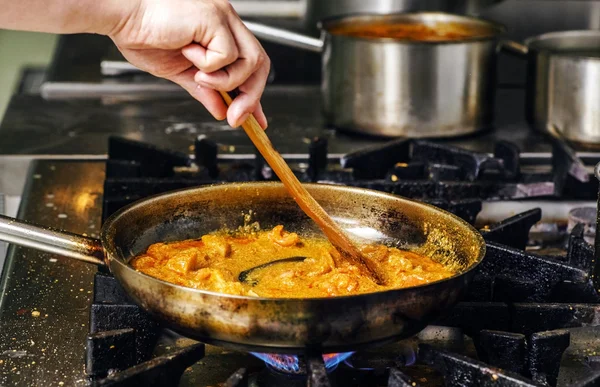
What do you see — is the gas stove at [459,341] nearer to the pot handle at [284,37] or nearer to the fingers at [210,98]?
the fingers at [210,98]

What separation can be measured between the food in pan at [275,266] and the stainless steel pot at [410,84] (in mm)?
564

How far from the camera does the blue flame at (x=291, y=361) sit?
943 mm

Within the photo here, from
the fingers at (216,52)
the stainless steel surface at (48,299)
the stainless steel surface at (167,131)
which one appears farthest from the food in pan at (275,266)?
the stainless steel surface at (167,131)

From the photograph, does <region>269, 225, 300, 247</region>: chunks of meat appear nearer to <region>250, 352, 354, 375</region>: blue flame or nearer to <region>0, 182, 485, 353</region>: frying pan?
<region>0, 182, 485, 353</region>: frying pan

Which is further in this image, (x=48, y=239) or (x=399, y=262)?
(x=399, y=262)

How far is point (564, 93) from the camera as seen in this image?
169 centimetres

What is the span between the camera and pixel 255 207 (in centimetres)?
124

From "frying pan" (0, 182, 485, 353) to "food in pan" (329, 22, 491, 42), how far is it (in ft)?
2.48

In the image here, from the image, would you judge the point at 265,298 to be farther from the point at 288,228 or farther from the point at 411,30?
the point at 411,30

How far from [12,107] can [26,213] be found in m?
0.64

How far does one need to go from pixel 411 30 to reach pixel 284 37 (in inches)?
10.9

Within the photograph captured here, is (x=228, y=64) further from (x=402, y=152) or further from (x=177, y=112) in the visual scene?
(x=177, y=112)

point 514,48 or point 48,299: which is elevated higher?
point 514,48

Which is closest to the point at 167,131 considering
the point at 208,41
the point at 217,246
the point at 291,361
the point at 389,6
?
the point at 389,6
